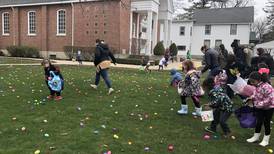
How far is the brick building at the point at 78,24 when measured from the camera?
27.2 m

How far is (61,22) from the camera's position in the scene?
3012 centimetres

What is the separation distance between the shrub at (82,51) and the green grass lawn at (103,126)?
1816 cm

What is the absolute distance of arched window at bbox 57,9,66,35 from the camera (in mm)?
29891

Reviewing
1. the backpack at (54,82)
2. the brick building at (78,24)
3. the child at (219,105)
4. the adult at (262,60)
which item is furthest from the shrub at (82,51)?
the child at (219,105)

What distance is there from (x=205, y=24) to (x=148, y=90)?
130ft

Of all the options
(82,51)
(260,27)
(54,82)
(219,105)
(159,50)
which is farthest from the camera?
(260,27)

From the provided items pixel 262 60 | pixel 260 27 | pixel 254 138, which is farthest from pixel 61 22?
pixel 260 27

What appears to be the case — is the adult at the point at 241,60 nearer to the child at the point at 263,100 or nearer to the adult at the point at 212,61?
the adult at the point at 212,61

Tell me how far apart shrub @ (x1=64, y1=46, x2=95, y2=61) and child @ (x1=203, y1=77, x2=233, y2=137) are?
22111mm

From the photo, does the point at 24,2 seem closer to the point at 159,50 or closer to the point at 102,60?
the point at 159,50

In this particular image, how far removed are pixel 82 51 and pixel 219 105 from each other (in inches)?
924

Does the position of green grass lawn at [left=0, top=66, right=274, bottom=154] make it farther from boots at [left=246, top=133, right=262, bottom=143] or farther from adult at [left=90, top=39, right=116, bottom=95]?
adult at [left=90, top=39, right=116, bottom=95]

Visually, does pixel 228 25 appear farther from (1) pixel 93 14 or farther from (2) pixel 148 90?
(2) pixel 148 90

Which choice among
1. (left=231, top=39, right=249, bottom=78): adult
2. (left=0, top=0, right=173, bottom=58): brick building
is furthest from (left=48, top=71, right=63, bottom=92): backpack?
(left=0, top=0, right=173, bottom=58): brick building
